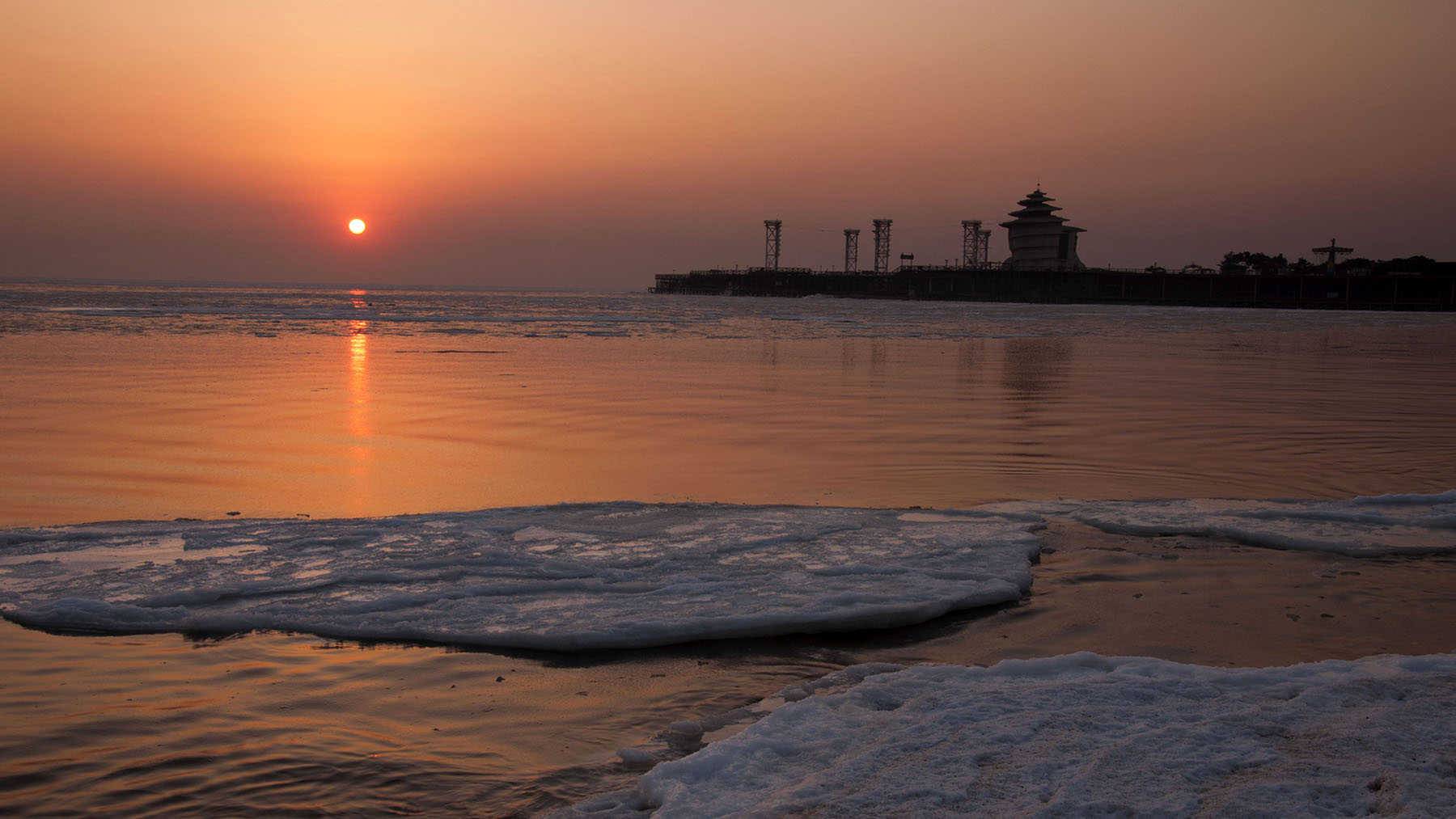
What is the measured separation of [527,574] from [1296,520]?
502 cm

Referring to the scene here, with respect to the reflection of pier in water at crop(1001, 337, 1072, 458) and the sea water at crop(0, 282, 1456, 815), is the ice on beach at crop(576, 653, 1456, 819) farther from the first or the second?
the reflection of pier in water at crop(1001, 337, 1072, 458)

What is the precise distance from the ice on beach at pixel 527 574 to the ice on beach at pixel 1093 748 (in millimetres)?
1099

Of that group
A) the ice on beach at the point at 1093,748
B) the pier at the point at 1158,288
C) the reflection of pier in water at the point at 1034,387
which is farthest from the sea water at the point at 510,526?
the pier at the point at 1158,288

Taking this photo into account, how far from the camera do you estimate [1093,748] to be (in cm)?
325

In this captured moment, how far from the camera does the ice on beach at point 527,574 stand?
4.64 meters

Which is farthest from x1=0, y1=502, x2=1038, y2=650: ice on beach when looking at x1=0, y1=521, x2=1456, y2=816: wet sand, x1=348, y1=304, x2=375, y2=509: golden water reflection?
x1=348, y1=304, x2=375, y2=509: golden water reflection

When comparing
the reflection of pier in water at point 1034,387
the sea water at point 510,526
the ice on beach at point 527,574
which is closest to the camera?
the sea water at point 510,526

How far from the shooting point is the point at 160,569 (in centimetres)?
534

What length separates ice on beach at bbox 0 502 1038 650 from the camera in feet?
15.2

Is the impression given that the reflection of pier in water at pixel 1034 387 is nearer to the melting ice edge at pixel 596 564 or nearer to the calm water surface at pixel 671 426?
the calm water surface at pixel 671 426

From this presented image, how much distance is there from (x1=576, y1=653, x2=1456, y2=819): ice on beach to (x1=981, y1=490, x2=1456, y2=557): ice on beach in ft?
7.57

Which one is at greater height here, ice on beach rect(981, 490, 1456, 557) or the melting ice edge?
ice on beach rect(981, 490, 1456, 557)

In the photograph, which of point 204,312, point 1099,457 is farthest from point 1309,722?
point 204,312

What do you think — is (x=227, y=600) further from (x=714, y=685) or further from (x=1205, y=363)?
(x=1205, y=363)
